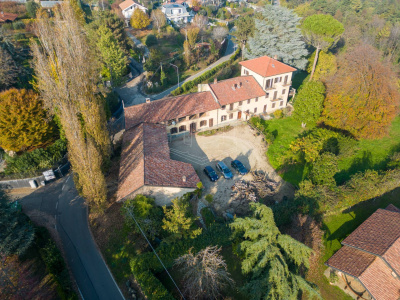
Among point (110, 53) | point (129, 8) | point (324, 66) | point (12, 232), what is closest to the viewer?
point (12, 232)

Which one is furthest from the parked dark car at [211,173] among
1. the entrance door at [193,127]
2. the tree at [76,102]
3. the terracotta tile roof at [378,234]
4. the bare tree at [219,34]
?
the bare tree at [219,34]

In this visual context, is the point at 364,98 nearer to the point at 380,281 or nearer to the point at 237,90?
the point at 237,90

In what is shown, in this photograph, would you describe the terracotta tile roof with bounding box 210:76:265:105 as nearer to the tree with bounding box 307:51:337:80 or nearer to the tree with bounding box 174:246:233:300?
the tree with bounding box 307:51:337:80

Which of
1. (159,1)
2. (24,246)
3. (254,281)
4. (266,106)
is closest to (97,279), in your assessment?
(24,246)

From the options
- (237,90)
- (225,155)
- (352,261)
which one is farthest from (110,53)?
(352,261)

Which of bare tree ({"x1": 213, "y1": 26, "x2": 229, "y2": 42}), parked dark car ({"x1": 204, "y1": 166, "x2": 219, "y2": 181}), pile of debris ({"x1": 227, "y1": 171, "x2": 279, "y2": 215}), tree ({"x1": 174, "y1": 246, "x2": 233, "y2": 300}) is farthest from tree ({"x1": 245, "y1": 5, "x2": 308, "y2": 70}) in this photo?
tree ({"x1": 174, "y1": 246, "x2": 233, "y2": 300})

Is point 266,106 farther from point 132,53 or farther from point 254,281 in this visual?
point 132,53
